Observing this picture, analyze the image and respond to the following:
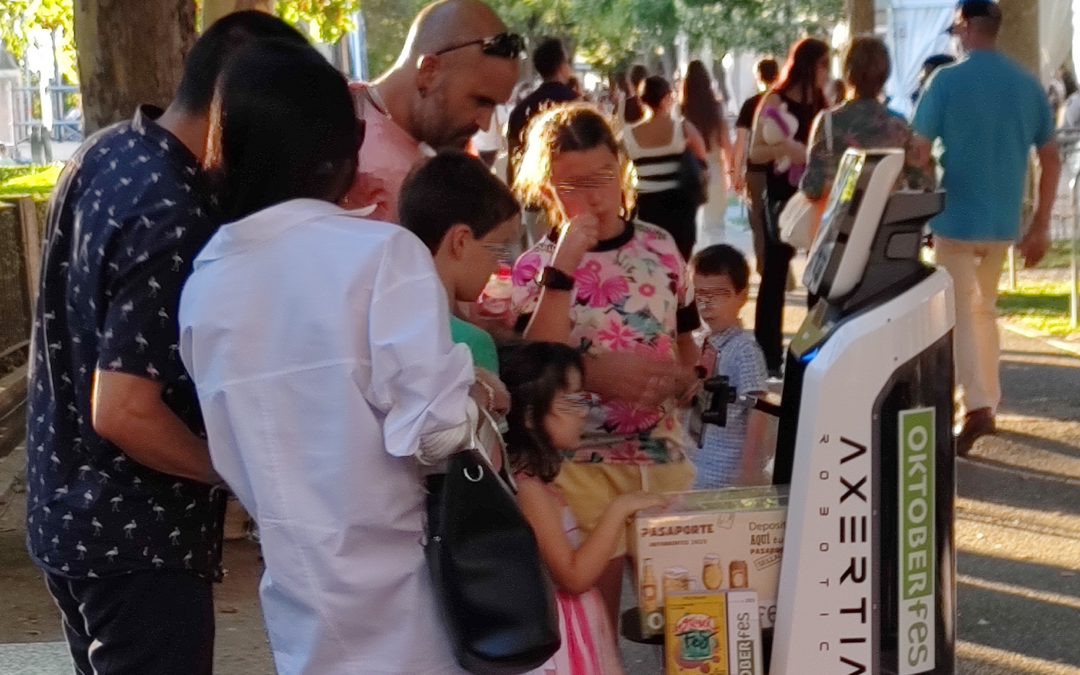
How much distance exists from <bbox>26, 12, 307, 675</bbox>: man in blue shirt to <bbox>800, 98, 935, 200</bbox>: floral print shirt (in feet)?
14.7

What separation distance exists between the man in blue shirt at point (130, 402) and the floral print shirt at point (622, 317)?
1228 millimetres

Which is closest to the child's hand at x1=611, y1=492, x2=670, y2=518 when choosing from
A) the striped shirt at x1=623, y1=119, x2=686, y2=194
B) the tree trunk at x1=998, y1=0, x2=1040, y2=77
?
the striped shirt at x1=623, y1=119, x2=686, y2=194

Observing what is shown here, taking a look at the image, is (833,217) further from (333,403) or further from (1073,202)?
(1073,202)

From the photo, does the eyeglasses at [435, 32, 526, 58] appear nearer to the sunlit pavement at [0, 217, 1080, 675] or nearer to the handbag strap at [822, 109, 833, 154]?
the sunlit pavement at [0, 217, 1080, 675]

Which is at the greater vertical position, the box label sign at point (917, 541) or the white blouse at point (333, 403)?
the white blouse at point (333, 403)

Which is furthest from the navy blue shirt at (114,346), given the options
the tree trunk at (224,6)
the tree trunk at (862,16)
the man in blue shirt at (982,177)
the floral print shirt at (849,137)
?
the tree trunk at (862,16)

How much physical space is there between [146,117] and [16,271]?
8.72 metres

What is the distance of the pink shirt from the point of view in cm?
343

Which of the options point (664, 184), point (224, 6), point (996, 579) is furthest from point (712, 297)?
point (664, 184)

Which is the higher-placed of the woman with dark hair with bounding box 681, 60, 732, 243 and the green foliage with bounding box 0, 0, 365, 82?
the green foliage with bounding box 0, 0, 365, 82

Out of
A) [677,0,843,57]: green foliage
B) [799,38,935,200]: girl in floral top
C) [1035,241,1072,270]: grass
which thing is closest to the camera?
[799,38,935,200]: girl in floral top

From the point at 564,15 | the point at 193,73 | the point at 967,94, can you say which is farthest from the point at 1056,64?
the point at 564,15

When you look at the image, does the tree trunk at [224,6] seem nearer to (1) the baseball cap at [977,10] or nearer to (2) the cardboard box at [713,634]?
(1) the baseball cap at [977,10]

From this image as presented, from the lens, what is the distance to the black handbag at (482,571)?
225 cm
